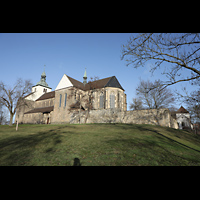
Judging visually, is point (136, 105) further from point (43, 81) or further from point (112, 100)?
point (43, 81)

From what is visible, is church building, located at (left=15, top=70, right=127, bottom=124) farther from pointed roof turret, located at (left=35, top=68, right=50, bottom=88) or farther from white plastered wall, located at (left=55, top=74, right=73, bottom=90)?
pointed roof turret, located at (left=35, top=68, right=50, bottom=88)

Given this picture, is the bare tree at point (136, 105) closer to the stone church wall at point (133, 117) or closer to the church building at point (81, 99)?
the church building at point (81, 99)

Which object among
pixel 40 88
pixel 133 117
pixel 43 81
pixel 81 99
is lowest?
pixel 133 117

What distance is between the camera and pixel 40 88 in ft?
181

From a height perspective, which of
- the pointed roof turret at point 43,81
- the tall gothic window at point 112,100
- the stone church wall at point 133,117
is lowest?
the stone church wall at point 133,117

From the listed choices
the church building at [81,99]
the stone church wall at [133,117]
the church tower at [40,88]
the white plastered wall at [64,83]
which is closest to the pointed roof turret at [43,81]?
the church tower at [40,88]

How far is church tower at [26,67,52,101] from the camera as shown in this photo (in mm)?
52562

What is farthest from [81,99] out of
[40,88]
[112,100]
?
[40,88]

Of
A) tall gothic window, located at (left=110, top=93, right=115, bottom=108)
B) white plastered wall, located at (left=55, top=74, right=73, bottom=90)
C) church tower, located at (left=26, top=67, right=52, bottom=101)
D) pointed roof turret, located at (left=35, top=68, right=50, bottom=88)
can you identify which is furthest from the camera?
pointed roof turret, located at (left=35, top=68, right=50, bottom=88)

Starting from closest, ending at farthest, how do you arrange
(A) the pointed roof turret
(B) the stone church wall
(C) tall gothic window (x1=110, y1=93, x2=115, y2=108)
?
(B) the stone church wall, (C) tall gothic window (x1=110, y1=93, x2=115, y2=108), (A) the pointed roof turret

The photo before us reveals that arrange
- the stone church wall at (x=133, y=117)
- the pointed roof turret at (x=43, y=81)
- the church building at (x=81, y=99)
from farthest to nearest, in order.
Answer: the pointed roof turret at (x=43, y=81) → the church building at (x=81, y=99) → the stone church wall at (x=133, y=117)

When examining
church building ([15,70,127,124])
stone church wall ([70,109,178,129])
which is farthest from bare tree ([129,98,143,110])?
stone church wall ([70,109,178,129])

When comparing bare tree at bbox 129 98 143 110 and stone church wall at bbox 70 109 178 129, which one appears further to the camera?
bare tree at bbox 129 98 143 110

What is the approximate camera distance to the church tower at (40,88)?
52562 millimetres
